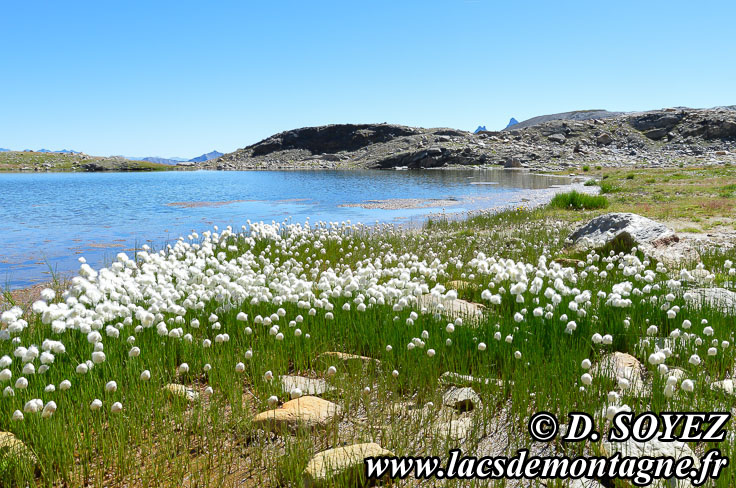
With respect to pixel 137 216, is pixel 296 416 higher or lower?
lower

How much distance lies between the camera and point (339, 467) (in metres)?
3.87

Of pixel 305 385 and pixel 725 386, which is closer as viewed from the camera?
pixel 725 386

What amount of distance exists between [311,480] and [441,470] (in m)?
1.05

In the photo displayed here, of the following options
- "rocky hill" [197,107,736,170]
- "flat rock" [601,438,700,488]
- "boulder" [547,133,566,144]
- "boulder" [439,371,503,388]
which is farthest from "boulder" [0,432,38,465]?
"boulder" [547,133,566,144]

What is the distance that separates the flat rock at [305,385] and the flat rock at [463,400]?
50.5 inches

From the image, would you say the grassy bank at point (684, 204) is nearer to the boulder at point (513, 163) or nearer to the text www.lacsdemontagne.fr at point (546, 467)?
the text www.lacsdemontagne.fr at point (546, 467)

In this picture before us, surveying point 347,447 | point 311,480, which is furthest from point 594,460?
point 311,480

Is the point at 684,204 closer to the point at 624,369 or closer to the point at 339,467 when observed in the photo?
the point at 624,369

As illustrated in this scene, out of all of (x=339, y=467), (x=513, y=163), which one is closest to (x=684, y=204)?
(x=339, y=467)

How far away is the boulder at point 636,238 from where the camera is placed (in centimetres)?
1205

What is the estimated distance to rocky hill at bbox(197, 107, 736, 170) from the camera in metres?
88.1

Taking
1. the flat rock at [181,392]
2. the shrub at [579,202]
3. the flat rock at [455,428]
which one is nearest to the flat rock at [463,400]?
the flat rock at [455,428]

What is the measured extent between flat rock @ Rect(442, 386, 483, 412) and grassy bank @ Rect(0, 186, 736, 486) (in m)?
0.10

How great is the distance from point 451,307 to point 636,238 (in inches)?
283
